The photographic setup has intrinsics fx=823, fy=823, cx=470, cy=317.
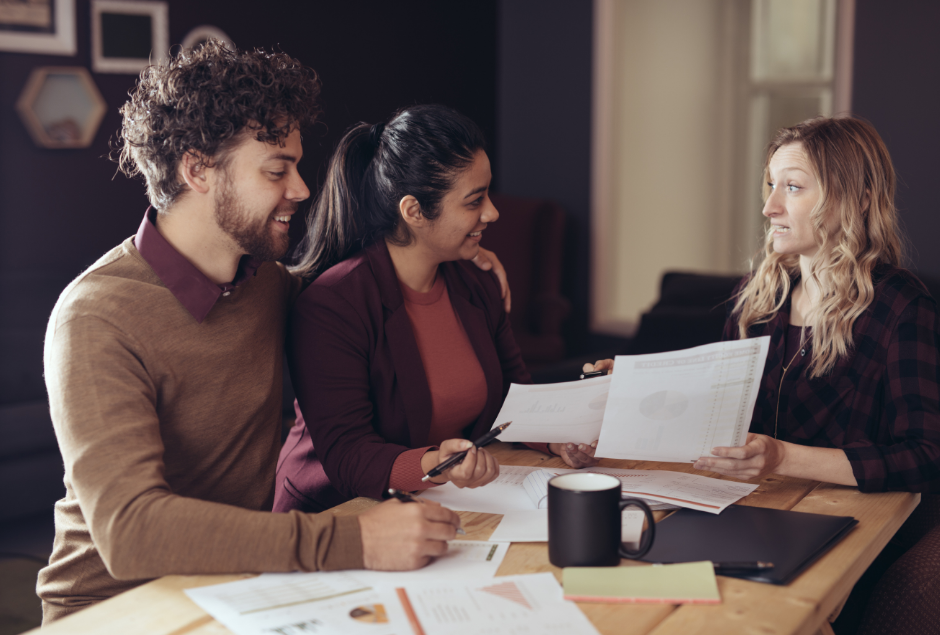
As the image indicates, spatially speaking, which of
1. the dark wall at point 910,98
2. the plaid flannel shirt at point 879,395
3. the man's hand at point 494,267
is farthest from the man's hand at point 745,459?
the dark wall at point 910,98

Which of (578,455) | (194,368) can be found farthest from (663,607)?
(194,368)

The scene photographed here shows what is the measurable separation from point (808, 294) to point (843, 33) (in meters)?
2.05

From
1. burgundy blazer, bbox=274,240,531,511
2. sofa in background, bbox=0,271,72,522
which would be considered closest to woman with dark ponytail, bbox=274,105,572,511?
burgundy blazer, bbox=274,240,531,511

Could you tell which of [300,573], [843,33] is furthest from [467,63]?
[300,573]

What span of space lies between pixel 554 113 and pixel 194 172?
3.10 metres

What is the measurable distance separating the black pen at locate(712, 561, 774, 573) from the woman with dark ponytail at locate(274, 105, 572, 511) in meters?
0.54

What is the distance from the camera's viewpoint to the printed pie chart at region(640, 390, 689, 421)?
122cm

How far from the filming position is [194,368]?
1230 millimetres

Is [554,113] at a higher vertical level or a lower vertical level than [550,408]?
higher

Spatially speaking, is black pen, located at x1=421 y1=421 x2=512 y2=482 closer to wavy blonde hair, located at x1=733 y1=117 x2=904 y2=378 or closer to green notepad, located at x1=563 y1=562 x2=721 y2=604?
green notepad, located at x1=563 y1=562 x2=721 y2=604

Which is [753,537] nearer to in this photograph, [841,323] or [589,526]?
[589,526]

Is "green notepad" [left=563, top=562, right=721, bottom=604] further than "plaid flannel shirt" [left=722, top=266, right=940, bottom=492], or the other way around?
"plaid flannel shirt" [left=722, top=266, right=940, bottom=492]

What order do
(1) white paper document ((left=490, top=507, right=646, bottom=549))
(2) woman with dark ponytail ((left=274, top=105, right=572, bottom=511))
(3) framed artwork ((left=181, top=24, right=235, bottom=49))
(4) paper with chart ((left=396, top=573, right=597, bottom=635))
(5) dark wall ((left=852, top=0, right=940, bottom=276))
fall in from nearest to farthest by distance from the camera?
(4) paper with chart ((left=396, top=573, right=597, bottom=635)) < (1) white paper document ((left=490, top=507, right=646, bottom=549)) < (2) woman with dark ponytail ((left=274, top=105, right=572, bottom=511)) < (5) dark wall ((left=852, top=0, right=940, bottom=276)) < (3) framed artwork ((left=181, top=24, right=235, bottom=49))

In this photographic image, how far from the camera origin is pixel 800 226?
5.03 ft
